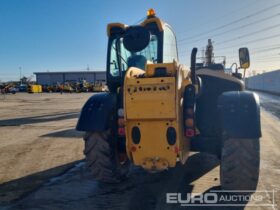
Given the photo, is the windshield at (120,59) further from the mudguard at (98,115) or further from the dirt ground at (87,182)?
the dirt ground at (87,182)

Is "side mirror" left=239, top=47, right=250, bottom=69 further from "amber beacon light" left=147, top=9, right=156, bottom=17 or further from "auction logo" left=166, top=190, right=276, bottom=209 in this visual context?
"auction logo" left=166, top=190, right=276, bottom=209

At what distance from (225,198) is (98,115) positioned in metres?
2.32

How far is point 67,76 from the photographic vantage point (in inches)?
4023

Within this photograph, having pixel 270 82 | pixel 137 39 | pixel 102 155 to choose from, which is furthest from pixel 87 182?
pixel 270 82

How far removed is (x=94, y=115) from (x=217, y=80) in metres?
2.40

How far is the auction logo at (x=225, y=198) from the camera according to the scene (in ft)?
14.3

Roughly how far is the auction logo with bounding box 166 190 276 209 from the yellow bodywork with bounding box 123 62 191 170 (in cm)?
72

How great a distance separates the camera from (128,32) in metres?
5.08

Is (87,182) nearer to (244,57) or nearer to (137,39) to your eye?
(137,39)

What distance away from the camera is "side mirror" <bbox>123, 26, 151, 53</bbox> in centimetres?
483

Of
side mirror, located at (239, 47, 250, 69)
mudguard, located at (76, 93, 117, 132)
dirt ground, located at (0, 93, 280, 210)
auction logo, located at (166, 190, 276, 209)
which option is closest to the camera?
auction logo, located at (166, 190, 276, 209)

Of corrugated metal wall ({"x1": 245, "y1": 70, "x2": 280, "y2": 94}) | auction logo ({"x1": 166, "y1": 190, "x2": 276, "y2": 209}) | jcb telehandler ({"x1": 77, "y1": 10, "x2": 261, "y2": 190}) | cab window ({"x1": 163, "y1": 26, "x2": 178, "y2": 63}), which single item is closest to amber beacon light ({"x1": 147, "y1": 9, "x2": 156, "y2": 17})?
cab window ({"x1": 163, "y1": 26, "x2": 178, "y2": 63})

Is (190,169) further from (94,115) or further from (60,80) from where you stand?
(60,80)

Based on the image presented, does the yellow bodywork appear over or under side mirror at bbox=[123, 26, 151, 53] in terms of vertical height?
under
